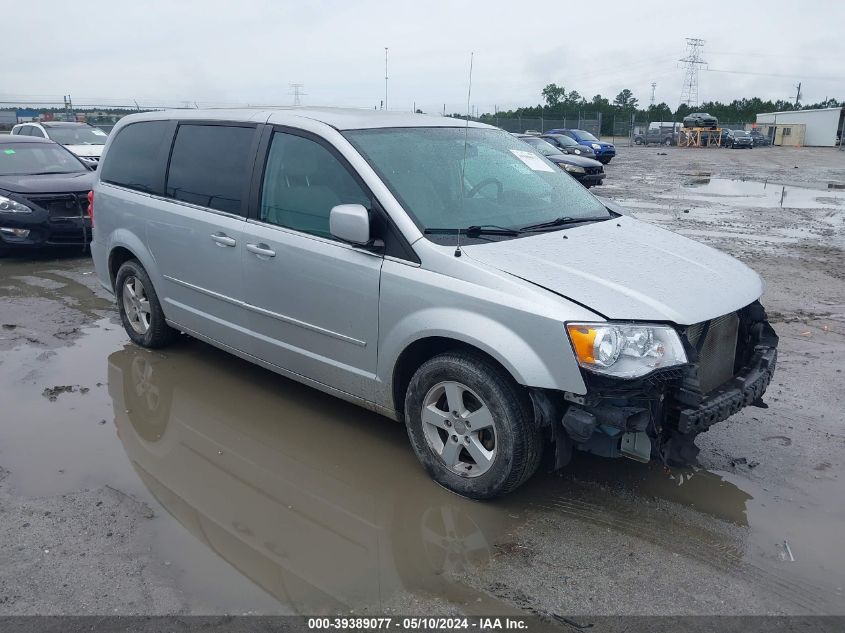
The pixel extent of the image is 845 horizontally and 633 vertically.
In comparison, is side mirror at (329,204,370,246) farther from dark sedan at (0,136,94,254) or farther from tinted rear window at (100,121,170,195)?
dark sedan at (0,136,94,254)

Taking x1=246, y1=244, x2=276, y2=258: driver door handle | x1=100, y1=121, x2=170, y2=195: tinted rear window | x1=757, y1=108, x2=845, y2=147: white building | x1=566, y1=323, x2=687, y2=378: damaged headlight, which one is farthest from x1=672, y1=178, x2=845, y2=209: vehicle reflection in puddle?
x1=757, y1=108, x2=845, y2=147: white building

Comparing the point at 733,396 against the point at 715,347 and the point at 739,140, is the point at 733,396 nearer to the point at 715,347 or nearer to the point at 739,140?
the point at 715,347

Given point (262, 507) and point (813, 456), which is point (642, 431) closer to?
point (813, 456)

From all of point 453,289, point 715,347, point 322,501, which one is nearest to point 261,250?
point 453,289

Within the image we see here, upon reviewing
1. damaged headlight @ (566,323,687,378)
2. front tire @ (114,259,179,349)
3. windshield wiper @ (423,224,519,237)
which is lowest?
front tire @ (114,259,179,349)

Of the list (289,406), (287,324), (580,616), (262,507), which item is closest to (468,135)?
(287,324)

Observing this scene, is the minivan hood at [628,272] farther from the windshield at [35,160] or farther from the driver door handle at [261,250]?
the windshield at [35,160]

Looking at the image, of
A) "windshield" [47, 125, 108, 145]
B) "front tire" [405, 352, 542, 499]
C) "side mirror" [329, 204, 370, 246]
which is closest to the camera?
"front tire" [405, 352, 542, 499]

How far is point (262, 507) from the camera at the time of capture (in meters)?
3.72

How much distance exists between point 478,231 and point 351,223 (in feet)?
2.23

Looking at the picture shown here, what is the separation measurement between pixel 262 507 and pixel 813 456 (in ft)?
10.1

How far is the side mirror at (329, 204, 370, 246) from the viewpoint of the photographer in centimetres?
380

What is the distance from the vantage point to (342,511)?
3.70 meters

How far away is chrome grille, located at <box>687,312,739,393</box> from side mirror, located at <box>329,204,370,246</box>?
Result: 1.66 m
